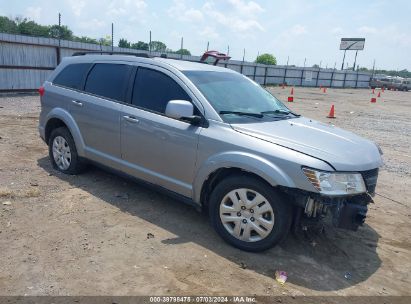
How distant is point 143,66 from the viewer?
4711mm

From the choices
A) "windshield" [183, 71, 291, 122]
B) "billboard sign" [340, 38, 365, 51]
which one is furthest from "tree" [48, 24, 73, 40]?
"billboard sign" [340, 38, 365, 51]

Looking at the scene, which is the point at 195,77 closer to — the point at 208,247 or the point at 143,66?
the point at 143,66

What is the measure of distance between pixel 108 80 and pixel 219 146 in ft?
7.07

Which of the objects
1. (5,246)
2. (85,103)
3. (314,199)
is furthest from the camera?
(85,103)

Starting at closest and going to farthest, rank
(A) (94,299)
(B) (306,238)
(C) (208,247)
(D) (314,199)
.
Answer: (A) (94,299)
(D) (314,199)
(C) (208,247)
(B) (306,238)

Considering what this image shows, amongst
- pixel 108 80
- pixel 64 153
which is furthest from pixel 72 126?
pixel 108 80

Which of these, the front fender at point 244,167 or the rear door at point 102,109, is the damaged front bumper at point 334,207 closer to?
the front fender at point 244,167

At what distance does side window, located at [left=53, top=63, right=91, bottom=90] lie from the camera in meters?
5.47

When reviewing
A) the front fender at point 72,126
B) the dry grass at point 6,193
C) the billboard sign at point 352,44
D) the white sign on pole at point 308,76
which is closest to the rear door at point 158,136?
the front fender at point 72,126

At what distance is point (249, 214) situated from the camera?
371cm

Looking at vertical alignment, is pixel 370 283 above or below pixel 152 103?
below

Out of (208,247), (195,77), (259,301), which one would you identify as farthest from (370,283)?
(195,77)

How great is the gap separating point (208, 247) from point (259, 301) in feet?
3.07

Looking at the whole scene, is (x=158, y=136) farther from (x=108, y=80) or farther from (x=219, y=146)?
(x=108, y=80)
